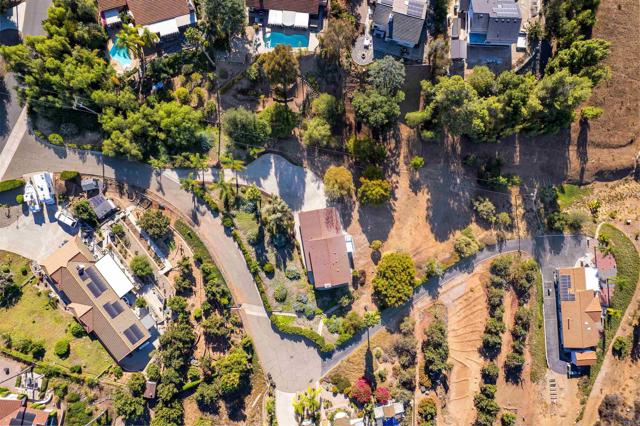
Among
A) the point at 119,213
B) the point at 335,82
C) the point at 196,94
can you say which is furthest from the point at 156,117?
the point at 335,82

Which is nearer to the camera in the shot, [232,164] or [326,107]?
[326,107]

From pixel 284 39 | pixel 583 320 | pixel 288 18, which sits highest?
pixel 288 18

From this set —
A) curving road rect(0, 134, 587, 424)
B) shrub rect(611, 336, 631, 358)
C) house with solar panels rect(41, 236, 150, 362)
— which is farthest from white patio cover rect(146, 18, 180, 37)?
shrub rect(611, 336, 631, 358)

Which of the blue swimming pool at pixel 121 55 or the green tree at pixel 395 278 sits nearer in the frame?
the green tree at pixel 395 278

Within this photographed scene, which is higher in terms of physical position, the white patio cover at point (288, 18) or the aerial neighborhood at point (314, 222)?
the white patio cover at point (288, 18)

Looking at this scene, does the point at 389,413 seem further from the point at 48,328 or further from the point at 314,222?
the point at 48,328

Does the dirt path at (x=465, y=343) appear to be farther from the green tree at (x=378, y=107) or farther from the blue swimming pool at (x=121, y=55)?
the blue swimming pool at (x=121, y=55)

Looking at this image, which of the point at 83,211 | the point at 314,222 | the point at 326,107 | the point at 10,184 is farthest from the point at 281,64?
the point at 10,184

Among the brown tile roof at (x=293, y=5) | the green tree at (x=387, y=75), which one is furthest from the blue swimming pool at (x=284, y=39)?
the green tree at (x=387, y=75)
